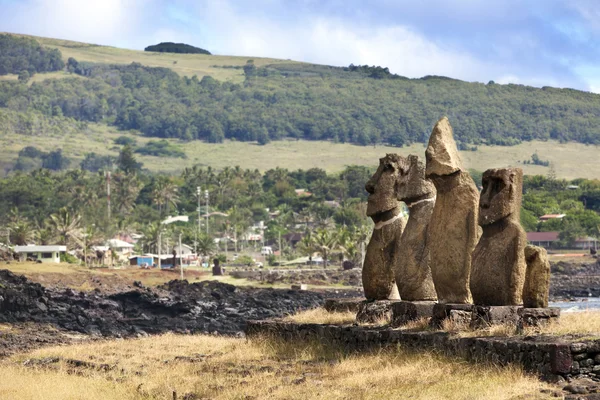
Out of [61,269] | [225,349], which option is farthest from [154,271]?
[225,349]

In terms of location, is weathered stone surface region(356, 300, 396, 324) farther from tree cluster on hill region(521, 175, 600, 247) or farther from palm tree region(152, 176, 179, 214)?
palm tree region(152, 176, 179, 214)

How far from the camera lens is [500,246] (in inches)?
896

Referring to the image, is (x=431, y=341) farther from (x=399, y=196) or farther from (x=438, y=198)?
(x=399, y=196)

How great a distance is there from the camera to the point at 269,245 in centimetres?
18350

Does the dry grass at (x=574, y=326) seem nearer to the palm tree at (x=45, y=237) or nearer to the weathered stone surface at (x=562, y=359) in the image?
the weathered stone surface at (x=562, y=359)

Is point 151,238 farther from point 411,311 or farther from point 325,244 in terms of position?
point 411,311

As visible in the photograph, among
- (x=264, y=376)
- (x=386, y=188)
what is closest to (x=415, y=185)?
(x=386, y=188)

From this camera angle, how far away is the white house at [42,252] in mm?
107625

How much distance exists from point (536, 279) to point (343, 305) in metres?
8.65

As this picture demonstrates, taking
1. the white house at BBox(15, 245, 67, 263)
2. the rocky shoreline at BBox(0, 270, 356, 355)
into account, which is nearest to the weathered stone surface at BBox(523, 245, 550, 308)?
the rocky shoreline at BBox(0, 270, 356, 355)

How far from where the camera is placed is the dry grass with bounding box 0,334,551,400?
19.5 metres

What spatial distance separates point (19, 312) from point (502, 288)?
38.7 m

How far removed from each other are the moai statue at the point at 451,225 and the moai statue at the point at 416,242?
3.90ft

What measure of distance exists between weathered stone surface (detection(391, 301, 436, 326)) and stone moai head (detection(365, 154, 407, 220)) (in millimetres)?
3116
